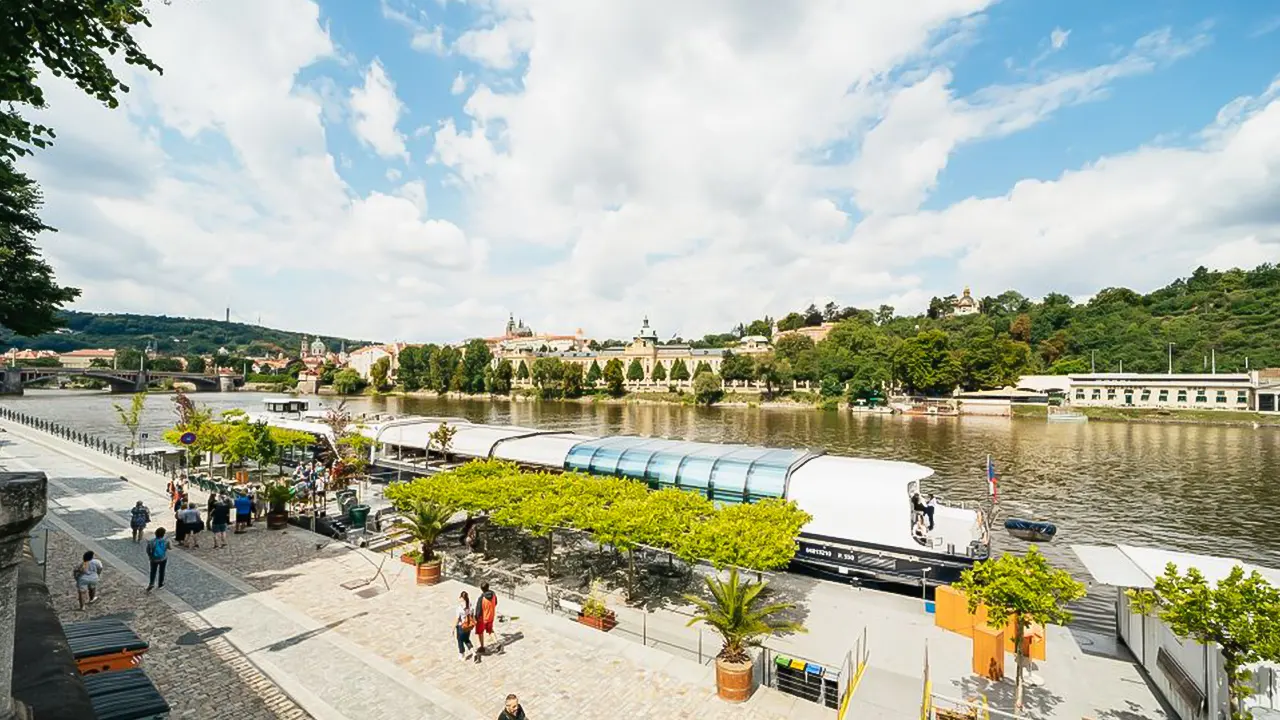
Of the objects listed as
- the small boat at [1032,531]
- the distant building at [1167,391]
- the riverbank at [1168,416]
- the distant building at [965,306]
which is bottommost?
the small boat at [1032,531]

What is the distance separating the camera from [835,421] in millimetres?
87500

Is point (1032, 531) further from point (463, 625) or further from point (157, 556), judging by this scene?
point (157, 556)

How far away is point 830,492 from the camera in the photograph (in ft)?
66.6

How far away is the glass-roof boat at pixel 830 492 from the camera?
1883 centimetres

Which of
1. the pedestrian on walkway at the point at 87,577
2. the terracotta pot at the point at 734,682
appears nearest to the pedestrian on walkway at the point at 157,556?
the pedestrian on walkway at the point at 87,577

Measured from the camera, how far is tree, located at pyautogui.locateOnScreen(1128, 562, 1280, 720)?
882 centimetres

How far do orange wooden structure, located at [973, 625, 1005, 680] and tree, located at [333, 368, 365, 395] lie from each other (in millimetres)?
170198

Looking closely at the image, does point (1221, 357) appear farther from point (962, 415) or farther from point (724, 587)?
point (724, 587)

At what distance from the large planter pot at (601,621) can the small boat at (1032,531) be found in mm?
23118

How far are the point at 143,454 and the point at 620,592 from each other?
127 feet

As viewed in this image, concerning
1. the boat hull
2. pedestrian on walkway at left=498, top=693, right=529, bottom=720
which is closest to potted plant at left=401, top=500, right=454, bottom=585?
pedestrian on walkway at left=498, top=693, right=529, bottom=720

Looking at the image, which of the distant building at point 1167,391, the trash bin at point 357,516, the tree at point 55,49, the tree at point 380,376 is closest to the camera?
the tree at point 55,49

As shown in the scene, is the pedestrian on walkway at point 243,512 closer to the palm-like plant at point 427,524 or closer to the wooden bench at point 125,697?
the palm-like plant at point 427,524

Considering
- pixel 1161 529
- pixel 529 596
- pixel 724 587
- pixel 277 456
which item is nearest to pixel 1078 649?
pixel 724 587
